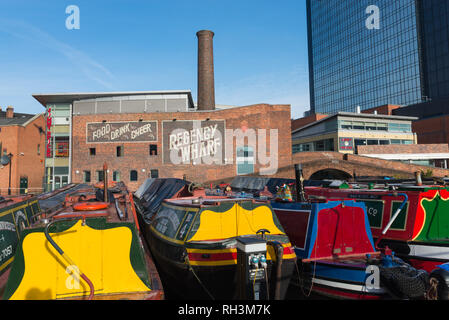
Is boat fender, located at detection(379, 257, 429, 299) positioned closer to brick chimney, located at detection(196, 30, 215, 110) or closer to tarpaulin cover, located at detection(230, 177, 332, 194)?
tarpaulin cover, located at detection(230, 177, 332, 194)

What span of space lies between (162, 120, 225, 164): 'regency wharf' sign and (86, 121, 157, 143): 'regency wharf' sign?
1693 millimetres

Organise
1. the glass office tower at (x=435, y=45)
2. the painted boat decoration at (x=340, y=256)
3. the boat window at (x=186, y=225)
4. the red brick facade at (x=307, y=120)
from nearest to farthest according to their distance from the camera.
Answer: the painted boat decoration at (x=340, y=256)
the boat window at (x=186, y=225)
the red brick facade at (x=307, y=120)
the glass office tower at (x=435, y=45)

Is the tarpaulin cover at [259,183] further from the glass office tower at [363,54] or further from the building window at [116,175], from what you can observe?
the glass office tower at [363,54]

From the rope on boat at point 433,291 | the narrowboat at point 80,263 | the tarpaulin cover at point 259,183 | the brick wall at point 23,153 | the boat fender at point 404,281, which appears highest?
the brick wall at point 23,153

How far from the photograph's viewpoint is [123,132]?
32.3 m

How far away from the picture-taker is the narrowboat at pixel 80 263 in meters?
4.01

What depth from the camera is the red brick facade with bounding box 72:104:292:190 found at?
3194cm

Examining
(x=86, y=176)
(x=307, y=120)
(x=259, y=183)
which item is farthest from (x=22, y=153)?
(x=307, y=120)

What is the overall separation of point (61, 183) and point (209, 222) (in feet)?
107

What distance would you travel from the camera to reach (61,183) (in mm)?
33281

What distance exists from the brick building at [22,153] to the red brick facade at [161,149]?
5.31 meters

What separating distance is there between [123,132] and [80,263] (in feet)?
97.9

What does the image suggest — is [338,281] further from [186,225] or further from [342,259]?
[186,225]

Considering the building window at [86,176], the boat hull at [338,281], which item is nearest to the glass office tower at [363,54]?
the building window at [86,176]
